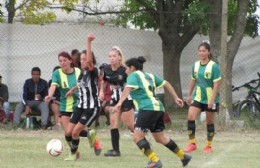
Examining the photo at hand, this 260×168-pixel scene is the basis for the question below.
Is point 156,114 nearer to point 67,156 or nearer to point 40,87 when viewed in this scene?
point 67,156

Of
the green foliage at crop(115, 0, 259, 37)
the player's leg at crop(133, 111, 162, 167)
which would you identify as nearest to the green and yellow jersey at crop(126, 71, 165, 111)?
the player's leg at crop(133, 111, 162, 167)

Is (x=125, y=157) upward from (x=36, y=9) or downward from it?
downward

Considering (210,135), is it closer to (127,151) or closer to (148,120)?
(127,151)

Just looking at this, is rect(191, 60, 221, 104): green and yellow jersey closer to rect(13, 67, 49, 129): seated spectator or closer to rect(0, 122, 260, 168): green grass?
rect(0, 122, 260, 168): green grass

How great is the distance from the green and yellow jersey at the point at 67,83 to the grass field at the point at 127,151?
85 cm

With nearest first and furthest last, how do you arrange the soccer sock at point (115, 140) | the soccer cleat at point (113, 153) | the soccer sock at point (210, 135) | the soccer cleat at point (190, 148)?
1. the soccer cleat at point (113, 153)
2. the soccer sock at point (115, 140)
3. the soccer cleat at point (190, 148)
4. the soccer sock at point (210, 135)

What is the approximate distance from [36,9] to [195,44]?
536 cm

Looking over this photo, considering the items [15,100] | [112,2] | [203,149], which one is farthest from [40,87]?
[112,2]

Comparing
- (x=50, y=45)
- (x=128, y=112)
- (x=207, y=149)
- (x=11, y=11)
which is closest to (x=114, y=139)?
(x=128, y=112)

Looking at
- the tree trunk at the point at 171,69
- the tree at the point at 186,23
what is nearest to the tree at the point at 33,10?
the tree at the point at 186,23

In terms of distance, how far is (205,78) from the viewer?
15641mm

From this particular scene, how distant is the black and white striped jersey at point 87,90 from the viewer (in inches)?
557

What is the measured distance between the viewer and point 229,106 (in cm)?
2091

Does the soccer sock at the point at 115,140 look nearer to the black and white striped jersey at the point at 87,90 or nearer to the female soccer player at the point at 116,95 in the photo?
the female soccer player at the point at 116,95
